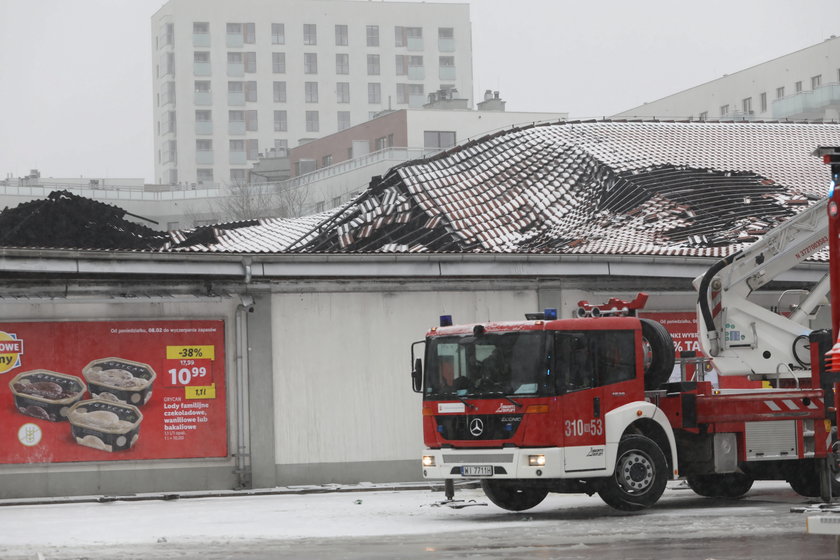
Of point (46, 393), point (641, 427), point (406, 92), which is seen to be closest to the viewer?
point (641, 427)

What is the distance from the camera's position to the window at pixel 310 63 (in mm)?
118812

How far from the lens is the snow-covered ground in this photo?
15.5 m

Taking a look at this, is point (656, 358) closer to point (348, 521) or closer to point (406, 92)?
point (348, 521)

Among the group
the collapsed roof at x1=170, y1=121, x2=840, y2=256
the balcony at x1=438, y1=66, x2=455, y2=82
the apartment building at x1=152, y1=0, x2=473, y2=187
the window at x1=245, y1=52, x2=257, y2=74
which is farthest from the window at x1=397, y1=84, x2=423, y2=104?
the collapsed roof at x1=170, y1=121, x2=840, y2=256

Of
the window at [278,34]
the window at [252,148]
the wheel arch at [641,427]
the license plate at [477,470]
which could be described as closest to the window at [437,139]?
the window at [252,148]

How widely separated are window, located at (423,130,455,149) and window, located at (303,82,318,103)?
126 ft

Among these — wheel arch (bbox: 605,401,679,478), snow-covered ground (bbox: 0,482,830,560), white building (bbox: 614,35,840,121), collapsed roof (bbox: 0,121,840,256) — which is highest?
white building (bbox: 614,35,840,121)

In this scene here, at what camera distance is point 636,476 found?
18.5m

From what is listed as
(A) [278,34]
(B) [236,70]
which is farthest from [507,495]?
(A) [278,34]

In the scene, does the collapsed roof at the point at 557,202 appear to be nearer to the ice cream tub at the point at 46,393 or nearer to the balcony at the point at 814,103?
the ice cream tub at the point at 46,393

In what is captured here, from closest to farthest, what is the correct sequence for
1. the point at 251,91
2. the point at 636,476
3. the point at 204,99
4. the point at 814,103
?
the point at 636,476 < the point at 814,103 < the point at 204,99 < the point at 251,91

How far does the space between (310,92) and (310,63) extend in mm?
2369

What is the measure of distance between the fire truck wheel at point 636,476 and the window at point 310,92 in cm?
10284

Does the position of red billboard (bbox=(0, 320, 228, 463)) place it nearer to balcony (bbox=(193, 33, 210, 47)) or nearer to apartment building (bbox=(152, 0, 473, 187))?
apartment building (bbox=(152, 0, 473, 187))
